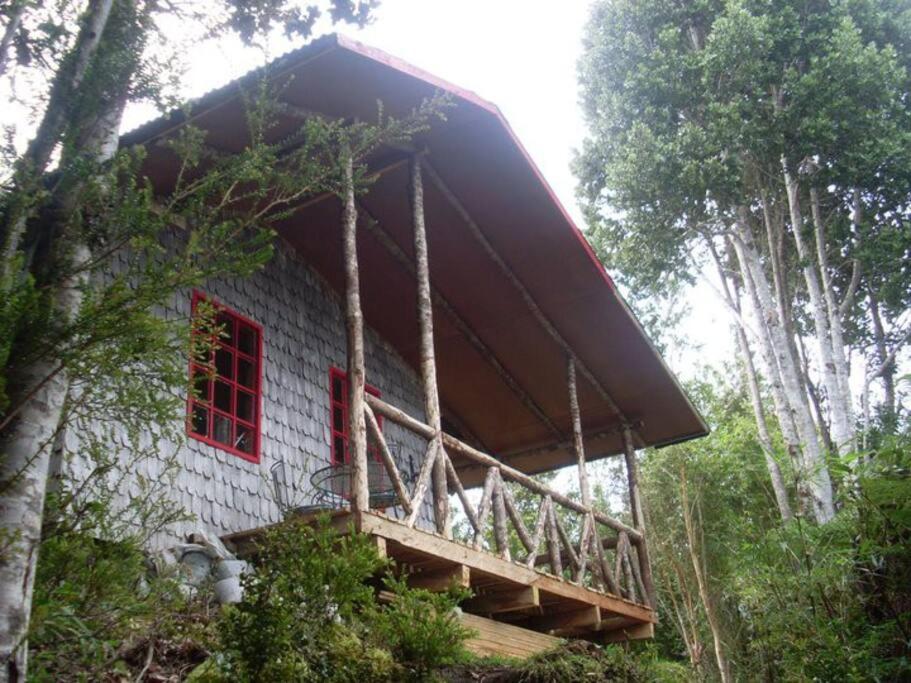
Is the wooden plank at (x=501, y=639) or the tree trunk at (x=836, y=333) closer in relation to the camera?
the wooden plank at (x=501, y=639)

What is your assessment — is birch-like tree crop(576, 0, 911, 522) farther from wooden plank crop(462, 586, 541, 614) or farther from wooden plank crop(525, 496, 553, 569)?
wooden plank crop(462, 586, 541, 614)

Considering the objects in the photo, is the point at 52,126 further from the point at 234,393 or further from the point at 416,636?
the point at 234,393

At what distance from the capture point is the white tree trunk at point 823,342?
1141cm

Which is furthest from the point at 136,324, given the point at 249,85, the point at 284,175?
the point at 249,85

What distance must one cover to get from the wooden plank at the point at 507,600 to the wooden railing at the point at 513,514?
0.75 ft

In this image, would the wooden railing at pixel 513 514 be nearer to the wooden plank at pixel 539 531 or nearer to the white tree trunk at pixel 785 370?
the wooden plank at pixel 539 531

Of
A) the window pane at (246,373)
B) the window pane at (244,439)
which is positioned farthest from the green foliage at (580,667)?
A: the window pane at (246,373)

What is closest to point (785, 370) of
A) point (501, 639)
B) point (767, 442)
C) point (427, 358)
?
point (767, 442)

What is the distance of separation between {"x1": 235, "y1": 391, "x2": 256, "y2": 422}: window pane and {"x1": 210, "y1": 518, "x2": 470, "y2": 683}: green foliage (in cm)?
378

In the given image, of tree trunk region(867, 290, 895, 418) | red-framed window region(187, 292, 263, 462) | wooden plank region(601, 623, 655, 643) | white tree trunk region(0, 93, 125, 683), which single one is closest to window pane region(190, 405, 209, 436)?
red-framed window region(187, 292, 263, 462)

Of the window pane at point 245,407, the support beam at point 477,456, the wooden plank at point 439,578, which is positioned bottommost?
the wooden plank at point 439,578

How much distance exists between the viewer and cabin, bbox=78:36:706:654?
21.5 feet

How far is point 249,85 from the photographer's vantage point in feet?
20.0

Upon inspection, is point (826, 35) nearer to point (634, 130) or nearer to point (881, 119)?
→ point (881, 119)
